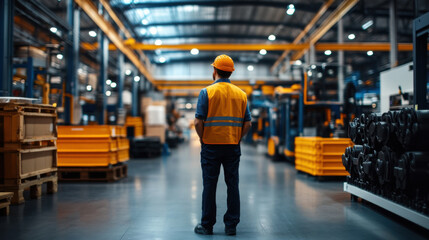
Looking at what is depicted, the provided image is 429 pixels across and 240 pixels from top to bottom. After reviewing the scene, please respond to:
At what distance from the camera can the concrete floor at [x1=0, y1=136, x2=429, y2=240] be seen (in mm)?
3734

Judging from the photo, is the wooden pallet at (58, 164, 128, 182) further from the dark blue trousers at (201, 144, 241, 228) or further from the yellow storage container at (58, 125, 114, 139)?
the dark blue trousers at (201, 144, 241, 228)

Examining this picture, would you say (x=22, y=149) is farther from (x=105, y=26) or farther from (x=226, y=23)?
(x=226, y=23)

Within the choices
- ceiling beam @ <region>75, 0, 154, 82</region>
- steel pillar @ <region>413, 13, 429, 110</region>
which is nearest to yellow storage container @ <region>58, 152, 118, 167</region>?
ceiling beam @ <region>75, 0, 154, 82</region>

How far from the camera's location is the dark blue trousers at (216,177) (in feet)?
11.8

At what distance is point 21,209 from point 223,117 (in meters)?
3.15

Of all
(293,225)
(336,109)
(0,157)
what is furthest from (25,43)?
(293,225)

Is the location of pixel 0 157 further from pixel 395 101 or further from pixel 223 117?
pixel 395 101

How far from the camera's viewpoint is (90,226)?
4027 mm

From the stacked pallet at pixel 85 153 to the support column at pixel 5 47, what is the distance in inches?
60.9

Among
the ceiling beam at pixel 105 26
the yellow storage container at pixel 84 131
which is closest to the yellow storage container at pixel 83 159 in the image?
the yellow storage container at pixel 84 131

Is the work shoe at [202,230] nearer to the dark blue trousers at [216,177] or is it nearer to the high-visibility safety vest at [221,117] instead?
the dark blue trousers at [216,177]

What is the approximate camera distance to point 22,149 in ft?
17.2

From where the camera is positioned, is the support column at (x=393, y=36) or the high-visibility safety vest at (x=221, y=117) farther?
the support column at (x=393, y=36)

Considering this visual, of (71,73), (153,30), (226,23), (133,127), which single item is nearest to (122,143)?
(71,73)
